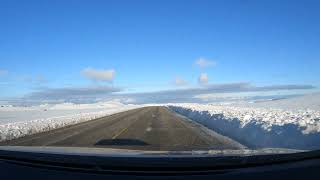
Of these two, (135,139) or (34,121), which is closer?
(135,139)

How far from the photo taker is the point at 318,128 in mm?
15398

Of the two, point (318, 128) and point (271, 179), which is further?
point (318, 128)

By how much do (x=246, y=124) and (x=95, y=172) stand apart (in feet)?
64.8

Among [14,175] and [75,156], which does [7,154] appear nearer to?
[14,175]

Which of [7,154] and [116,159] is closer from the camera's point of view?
[116,159]

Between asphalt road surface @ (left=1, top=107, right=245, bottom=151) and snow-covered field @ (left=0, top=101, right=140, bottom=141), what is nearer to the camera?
asphalt road surface @ (left=1, top=107, right=245, bottom=151)

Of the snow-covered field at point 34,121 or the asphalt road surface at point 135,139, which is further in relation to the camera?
the snow-covered field at point 34,121

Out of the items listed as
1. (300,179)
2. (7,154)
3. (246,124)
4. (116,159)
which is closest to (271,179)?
(300,179)

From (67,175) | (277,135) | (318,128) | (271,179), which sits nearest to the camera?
(271,179)

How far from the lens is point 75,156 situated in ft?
11.2

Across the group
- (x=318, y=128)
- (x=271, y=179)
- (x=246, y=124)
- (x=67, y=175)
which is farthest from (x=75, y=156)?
(x=246, y=124)

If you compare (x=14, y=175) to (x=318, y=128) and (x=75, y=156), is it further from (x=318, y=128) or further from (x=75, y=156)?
(x=318, y=128)

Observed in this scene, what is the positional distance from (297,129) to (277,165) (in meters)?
13.5

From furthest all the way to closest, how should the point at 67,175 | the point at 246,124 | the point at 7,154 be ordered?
the point at 246,124 < the point at 7,154 < the point at 67,175
